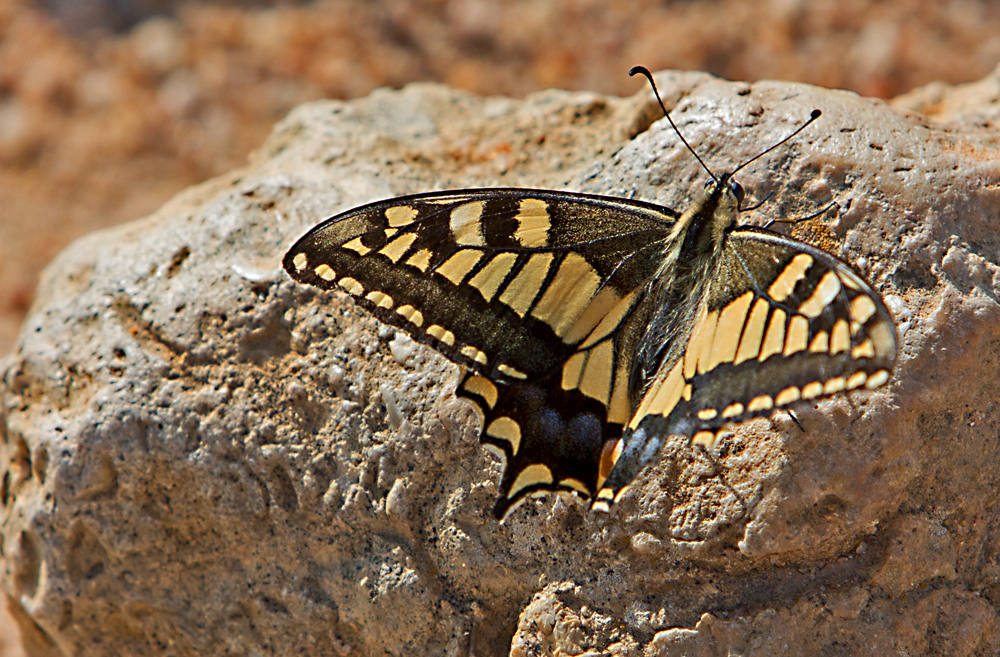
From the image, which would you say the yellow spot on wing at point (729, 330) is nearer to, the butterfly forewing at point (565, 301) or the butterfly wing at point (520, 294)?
the butterfly forewing at point (565, 301)

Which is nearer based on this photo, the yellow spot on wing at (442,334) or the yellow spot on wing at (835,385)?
the yellow spot on wing at (835,385)

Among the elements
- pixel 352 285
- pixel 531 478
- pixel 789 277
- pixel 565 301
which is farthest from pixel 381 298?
pixel 789 277

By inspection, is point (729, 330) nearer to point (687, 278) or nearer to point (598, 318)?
point (687, 278)

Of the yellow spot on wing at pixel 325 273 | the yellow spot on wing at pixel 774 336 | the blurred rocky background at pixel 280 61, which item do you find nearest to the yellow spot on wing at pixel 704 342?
the yellow spot on wing at pixel 774 336

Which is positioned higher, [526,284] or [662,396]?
[526,284]

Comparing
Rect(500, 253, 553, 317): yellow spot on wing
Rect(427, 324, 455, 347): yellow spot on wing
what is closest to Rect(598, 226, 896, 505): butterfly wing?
Rect(500, 253, 553, 317): yellow spot on wing
